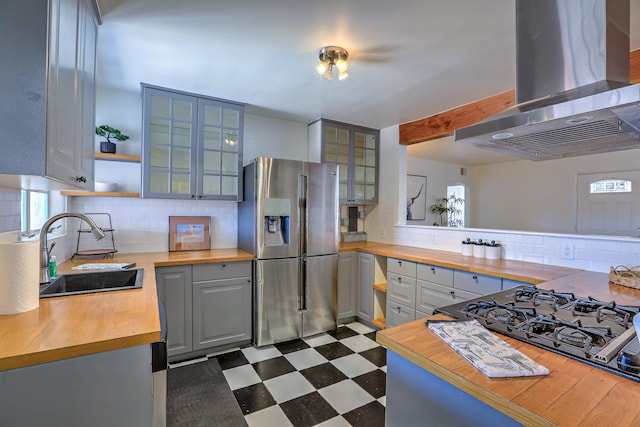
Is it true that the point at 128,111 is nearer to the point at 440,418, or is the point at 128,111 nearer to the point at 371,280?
the point at 371,280

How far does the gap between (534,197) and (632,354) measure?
5.76 metres

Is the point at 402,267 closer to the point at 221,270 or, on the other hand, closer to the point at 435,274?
the point at 435,274

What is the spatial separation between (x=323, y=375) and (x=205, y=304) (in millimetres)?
1139

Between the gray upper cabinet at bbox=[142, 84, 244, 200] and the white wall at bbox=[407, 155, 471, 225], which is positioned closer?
the gray upper cabinet at bbox=[142, 84, 244, 200]

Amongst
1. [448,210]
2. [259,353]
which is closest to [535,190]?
[448,210]

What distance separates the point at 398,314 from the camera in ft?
9.50

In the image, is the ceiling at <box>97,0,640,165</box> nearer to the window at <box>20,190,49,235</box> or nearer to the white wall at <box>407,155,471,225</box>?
the window at <box>20,190,49,235</box>

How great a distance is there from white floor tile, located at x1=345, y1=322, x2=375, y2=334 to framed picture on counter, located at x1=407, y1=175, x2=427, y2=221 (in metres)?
2.75

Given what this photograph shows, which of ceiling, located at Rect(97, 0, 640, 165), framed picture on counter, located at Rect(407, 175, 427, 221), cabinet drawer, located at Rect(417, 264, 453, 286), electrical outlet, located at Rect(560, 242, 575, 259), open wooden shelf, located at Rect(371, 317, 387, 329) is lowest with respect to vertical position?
open wooden shelf, located at Rect(371, 317, 387, 329)

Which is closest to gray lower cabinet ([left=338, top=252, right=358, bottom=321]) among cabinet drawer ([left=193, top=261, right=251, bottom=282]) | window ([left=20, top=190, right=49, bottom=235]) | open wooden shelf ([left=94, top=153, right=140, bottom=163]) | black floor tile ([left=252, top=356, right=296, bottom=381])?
black floor tile ([left=252, top=356, right=296, bottom=381])

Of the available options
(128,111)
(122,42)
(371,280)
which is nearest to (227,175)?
(128,111)

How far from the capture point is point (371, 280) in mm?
3230

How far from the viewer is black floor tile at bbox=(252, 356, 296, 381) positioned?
90.4 inches

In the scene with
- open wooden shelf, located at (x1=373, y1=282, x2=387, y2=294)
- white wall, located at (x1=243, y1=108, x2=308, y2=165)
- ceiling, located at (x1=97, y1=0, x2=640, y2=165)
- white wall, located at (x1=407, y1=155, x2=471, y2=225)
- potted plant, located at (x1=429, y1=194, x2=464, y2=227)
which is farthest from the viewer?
potted plant, located at (x1=429, y1=194, x2=464, y2=227)
